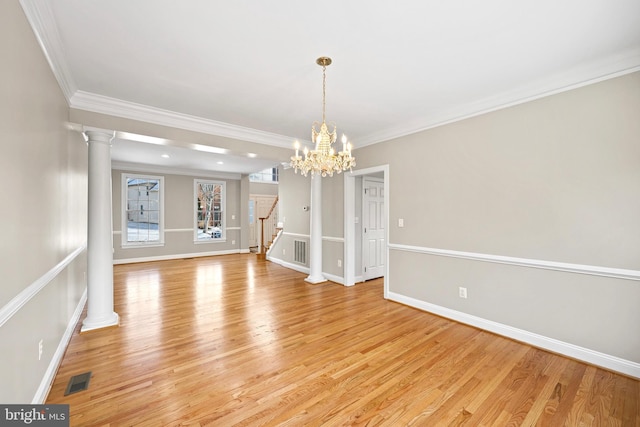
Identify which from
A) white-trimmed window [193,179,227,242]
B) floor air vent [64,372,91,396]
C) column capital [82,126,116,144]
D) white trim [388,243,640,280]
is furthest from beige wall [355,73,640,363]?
white-trimmed window [193,179,227,242]

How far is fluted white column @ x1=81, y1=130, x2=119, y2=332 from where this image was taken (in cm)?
329

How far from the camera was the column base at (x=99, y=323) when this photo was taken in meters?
3.21

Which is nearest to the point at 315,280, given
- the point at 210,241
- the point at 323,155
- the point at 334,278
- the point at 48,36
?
the point at 334,278

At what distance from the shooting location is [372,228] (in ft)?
18.2

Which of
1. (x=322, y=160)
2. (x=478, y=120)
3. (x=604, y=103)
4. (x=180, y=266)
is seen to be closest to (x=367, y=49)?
(x=322, y=160)

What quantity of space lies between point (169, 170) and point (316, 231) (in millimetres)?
5280

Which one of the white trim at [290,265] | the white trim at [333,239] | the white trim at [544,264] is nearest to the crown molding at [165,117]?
the white trim at [333,239]

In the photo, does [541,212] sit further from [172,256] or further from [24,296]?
[172,256]

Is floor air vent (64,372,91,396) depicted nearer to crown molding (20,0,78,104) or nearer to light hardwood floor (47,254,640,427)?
light hardwood floor (47,254,640,427)

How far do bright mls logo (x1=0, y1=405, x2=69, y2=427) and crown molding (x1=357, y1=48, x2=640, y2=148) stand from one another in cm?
456

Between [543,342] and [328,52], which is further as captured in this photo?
[543,342]

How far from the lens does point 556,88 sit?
108 inches

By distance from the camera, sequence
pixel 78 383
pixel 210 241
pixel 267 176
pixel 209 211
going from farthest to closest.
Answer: pixel 267 176
pixel 209 211
pixel 210 241
pixel 78 383

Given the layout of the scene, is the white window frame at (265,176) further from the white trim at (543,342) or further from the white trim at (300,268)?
the white trim at (543,342)
